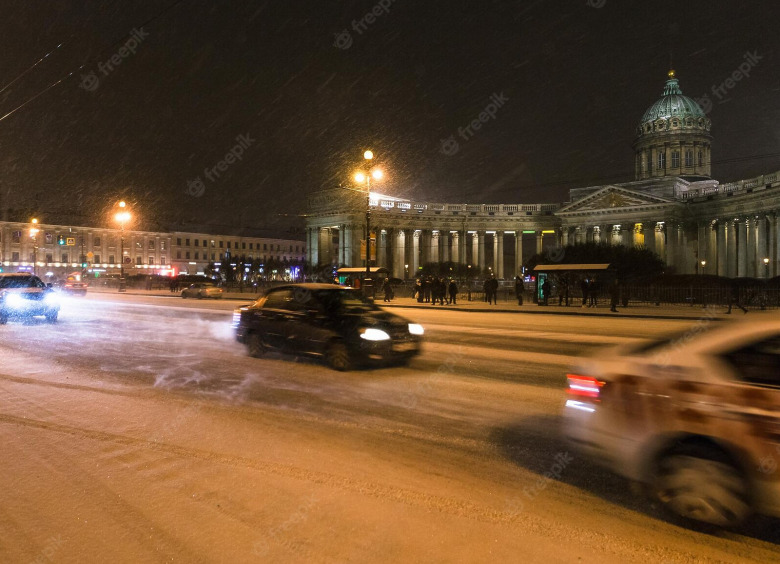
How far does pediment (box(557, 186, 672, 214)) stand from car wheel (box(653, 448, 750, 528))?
7967 cm

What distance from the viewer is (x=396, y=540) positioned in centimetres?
418

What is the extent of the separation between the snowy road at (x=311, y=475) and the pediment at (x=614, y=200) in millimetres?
74133

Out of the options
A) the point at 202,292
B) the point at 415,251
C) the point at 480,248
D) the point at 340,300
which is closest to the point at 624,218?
the point at 480,248

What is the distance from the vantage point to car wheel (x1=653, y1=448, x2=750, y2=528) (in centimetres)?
412

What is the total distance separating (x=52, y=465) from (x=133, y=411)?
2.19 m

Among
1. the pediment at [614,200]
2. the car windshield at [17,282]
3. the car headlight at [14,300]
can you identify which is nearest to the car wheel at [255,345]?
the car headlight at [14,300]

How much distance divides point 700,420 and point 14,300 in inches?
895

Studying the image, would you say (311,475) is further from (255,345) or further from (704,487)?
(255,345)

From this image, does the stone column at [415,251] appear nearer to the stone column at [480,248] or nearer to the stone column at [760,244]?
the stone column at [480,248]

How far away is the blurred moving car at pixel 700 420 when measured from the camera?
4.04 m

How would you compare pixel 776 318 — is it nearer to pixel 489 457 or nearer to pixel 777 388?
pixel 777 388

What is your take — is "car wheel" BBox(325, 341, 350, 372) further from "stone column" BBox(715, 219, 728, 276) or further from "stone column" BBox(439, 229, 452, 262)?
"stone column" BBox(439, 229, 452, 262)

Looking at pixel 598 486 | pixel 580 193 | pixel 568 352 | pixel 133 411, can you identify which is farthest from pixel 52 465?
pixel 580 193

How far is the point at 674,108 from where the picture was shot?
93750 millimetres
